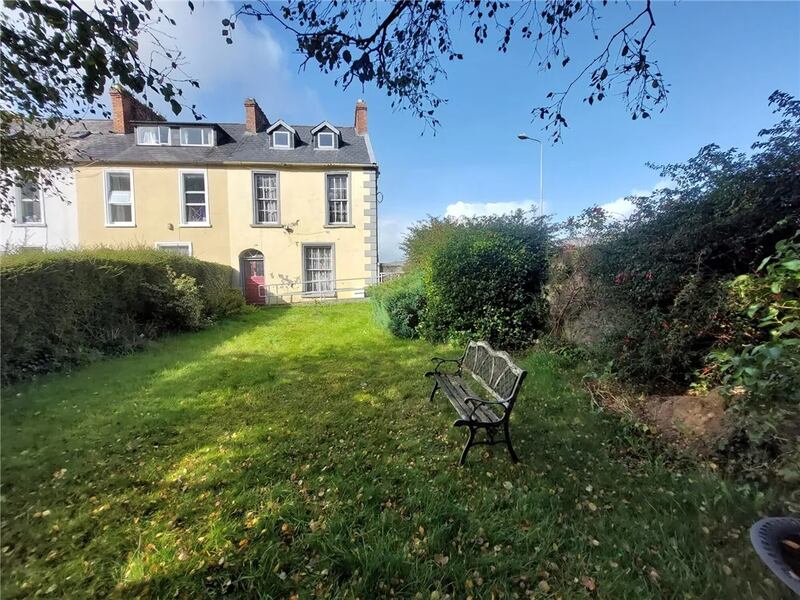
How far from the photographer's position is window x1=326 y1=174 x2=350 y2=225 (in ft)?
50.6

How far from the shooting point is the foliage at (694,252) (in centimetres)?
311

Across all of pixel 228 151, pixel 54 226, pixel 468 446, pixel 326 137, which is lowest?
pixel 468 446

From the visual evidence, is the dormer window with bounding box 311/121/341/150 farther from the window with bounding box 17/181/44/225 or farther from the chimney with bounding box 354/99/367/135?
the window with bounding box 17/181/44/225

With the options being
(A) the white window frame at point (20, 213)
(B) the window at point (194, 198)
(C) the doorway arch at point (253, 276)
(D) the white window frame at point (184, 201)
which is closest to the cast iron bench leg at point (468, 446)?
(C) the doorway arch at point (253, 276)

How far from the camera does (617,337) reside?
14.0ft

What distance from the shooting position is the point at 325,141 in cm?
1597

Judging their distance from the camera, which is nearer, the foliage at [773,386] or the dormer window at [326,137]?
the foliage at [773,386]

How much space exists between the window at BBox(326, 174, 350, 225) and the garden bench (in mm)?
12435

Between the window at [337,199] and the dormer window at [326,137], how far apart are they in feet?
5.84

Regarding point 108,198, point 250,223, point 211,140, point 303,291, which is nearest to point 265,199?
point 250,223

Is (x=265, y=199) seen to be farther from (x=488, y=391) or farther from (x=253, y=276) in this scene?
(x=488, y=391)

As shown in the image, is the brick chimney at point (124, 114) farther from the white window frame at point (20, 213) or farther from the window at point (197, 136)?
the white window frame at point (20, 213)

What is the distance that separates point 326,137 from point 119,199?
30.8 feet

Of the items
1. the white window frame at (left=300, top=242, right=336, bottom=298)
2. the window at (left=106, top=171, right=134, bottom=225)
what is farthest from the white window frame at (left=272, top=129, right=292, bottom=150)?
the window at (left=106, top=171, right=134, bottom=225)
